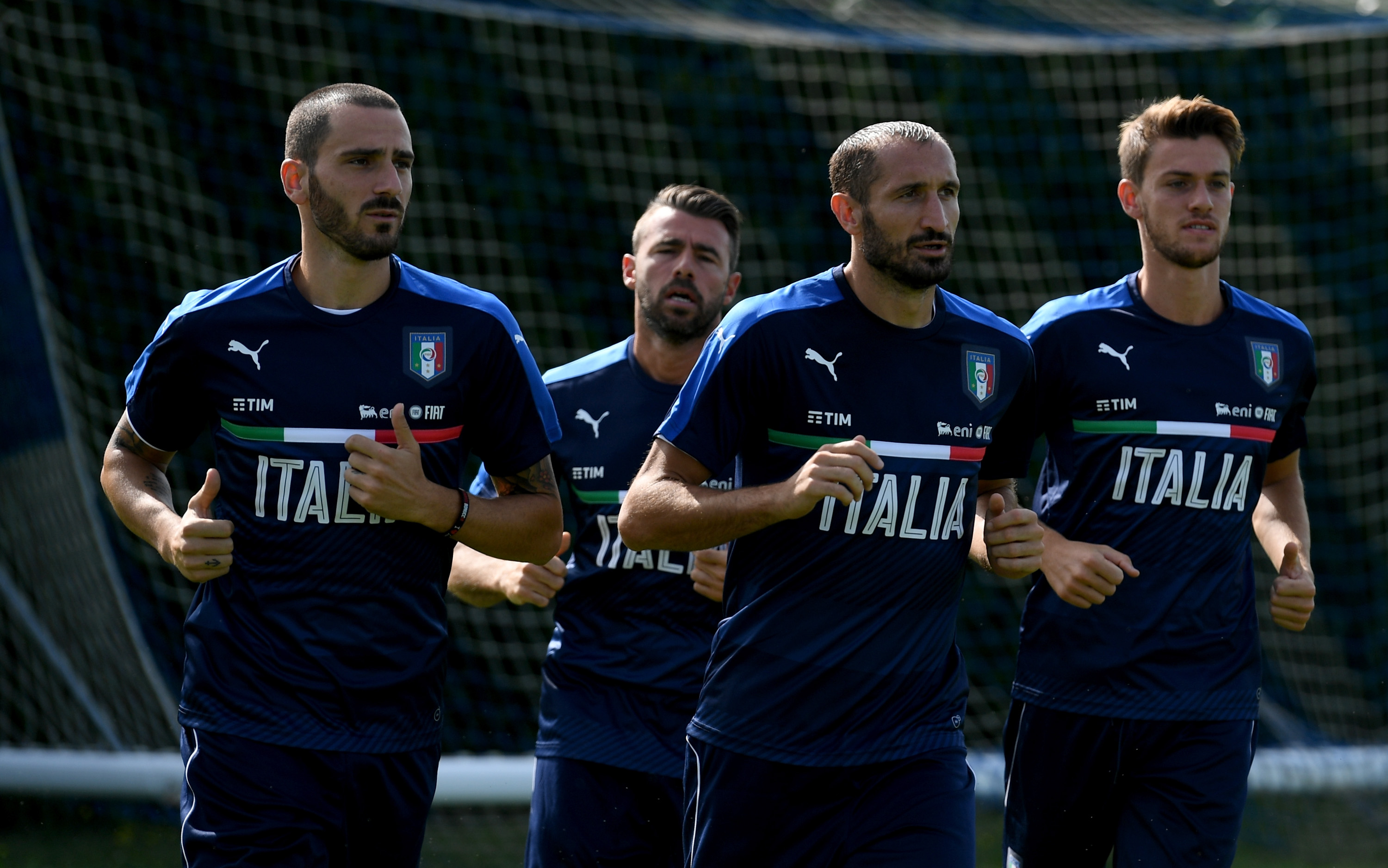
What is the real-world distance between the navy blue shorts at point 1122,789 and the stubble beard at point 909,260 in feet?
4.81

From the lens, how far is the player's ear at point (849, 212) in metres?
3.93

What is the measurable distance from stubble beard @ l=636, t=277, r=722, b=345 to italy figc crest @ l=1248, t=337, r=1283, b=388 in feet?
5.19

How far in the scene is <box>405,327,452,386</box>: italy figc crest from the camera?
3.83 m

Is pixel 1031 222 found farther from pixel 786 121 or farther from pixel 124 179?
pixel 124 179

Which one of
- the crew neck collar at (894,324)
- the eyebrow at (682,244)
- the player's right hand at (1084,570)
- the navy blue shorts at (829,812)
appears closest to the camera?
the navy blue shorts at (829,812)

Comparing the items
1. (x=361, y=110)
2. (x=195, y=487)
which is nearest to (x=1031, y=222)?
(x=195, y=487)

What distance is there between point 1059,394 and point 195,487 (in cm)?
553

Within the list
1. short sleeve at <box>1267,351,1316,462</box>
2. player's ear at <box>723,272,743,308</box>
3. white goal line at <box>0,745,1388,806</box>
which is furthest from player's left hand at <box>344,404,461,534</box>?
white goal line at <box>0,745,1388,806</box>

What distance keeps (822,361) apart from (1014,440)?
2.19 ft

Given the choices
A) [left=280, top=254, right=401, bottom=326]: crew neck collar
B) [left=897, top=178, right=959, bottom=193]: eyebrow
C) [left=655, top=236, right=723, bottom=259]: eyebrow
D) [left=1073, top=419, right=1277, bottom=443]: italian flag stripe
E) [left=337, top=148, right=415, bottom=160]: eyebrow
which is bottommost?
[left=1073, top=419, right=1277, bottom=443]: italian flag stripe

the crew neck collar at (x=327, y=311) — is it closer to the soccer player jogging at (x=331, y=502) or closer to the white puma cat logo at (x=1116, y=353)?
the soccer player jogging at (x=331, y=502)

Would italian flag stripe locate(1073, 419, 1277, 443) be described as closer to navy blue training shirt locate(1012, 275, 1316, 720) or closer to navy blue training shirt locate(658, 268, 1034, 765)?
navy blue training shirt locate(1012, 275, 1316, 720)

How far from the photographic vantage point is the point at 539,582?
175 inches

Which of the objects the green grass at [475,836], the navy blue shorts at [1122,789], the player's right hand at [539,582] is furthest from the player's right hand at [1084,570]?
the green grass at [475,836]
